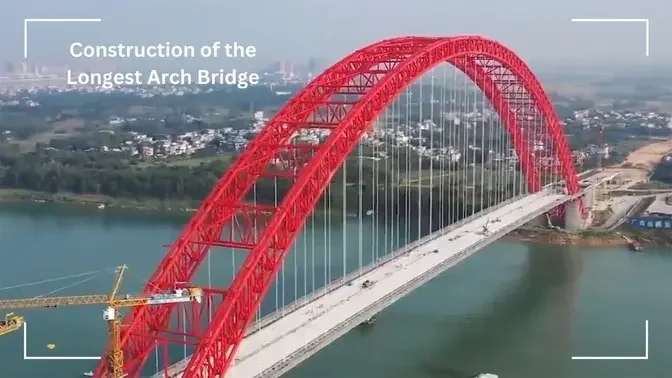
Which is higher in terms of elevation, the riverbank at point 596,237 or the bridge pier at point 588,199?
the bridge pier at point 588,199

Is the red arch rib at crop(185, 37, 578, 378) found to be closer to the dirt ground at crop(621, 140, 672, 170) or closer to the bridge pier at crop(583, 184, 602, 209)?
the bridge pier at crop(583, 184, 602, 209)

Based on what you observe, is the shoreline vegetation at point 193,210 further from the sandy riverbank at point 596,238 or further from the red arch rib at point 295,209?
the red arch rib at point 295,209

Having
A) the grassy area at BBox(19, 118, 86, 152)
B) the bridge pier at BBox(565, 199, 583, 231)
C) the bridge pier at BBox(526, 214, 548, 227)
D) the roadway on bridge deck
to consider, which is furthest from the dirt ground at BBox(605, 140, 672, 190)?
the grassy area at BBox(19, 118, 86, 152)

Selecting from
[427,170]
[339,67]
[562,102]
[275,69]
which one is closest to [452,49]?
[339,67]

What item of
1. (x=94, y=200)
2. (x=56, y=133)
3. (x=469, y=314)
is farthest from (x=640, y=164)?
(x=56, y=133)

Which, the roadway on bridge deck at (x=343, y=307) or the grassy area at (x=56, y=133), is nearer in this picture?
the roadway on bridge deck at (x=343, y=307)

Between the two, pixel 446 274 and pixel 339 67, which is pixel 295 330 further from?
pixel 446 274

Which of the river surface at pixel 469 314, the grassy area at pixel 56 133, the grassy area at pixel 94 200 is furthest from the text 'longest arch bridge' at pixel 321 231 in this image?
the grassy area at pixel 56 133
